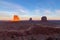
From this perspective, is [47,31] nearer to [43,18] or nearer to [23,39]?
[23,39]

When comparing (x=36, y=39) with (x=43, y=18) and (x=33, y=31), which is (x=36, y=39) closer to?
(x=33, y=31)

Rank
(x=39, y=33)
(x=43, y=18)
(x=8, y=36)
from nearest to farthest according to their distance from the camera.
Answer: (x=8, y=36), (x=39, y=33), (x=43, y=18)

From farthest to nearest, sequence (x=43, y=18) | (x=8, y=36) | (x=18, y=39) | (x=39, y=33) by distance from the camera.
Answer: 1. (x=43, y=18)
2. (x=39, y=33)
3. (x=8, y=36)
4. (x=18, y=39)

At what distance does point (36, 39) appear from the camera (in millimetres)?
32844

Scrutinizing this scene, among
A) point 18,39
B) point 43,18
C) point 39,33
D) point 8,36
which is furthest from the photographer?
point 43,18

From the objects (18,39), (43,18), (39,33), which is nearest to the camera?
(18,39)

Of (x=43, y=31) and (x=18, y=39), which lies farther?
(x=43, y=31)

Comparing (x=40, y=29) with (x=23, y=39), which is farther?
(x=40, y=29)

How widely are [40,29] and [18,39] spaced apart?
1094cm

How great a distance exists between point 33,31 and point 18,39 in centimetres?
933

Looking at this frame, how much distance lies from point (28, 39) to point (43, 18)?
70733mm

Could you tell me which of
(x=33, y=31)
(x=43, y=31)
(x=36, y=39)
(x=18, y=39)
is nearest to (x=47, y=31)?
(x=43, y=31)

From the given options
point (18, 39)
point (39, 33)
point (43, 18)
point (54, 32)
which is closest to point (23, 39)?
point (18, 39)

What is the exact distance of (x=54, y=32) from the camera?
39.5 meters
